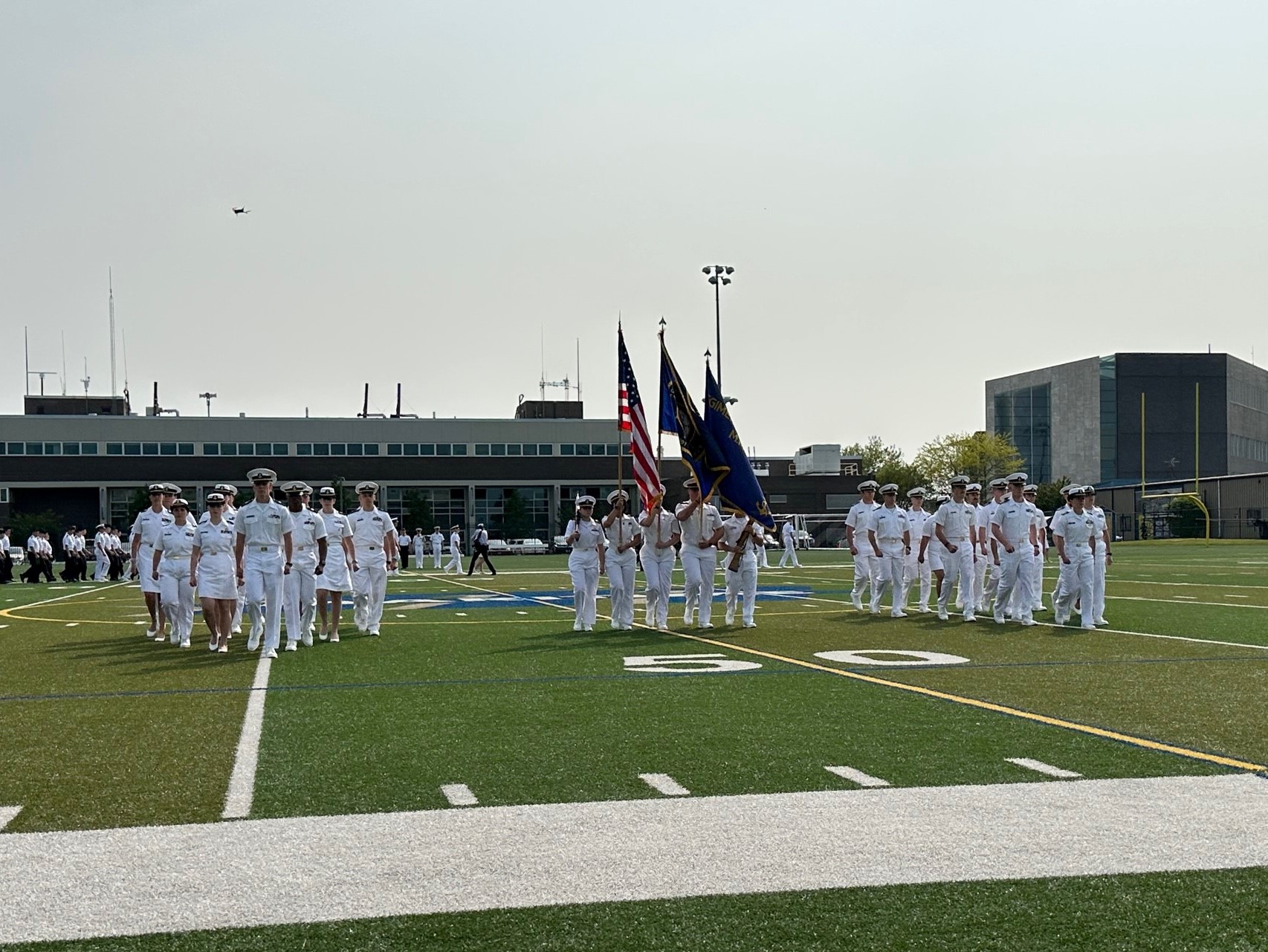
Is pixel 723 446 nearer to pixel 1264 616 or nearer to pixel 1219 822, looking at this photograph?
pixel 1264 616

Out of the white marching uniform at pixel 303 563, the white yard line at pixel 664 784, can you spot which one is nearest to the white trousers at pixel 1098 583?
the white marching uniform at pixel 303 563

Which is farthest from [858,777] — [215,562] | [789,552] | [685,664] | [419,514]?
[419,514]

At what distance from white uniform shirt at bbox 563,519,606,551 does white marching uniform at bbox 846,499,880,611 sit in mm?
4165

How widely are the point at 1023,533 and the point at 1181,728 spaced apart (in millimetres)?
9986

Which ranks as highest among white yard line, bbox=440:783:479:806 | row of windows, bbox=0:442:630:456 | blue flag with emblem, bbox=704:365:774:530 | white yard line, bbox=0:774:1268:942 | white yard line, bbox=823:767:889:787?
row of windows, bbox=0:442:630:456

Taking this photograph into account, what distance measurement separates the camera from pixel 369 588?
1767cm

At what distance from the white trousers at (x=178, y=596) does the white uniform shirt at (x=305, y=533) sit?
4.14ft

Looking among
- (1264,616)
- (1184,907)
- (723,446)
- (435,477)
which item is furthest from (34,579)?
(435,477)

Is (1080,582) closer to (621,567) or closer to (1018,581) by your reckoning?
(1018,581)

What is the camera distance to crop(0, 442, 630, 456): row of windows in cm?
8462

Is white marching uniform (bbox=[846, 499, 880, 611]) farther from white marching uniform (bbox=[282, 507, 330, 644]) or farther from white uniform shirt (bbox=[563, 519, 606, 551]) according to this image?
white marching uniform (bbox=[282, 507, 330, 644])

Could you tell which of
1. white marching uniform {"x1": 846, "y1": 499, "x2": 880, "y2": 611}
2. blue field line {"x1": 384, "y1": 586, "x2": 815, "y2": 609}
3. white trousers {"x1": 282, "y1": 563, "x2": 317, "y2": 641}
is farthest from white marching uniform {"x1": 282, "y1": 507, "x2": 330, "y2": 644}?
white marching uniform {"x1": 846, "y1": 499, "x2": 880, "y2": 611}

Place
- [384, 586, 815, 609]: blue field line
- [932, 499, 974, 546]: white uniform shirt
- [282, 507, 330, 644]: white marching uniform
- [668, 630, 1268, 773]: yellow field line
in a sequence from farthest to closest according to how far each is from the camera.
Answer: [384, 586, 815, 609]: blue field line → [932, 499, 974, 546]: white uniform shirt → [282, 507, 330, 644]: white marching uniform → [668, 630, 1268, 773]: yellow field line

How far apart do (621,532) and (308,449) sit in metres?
75.6
